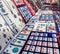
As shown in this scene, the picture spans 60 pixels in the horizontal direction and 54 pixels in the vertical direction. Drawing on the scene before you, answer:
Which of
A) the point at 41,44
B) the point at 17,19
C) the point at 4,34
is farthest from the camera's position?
the point at 17,19

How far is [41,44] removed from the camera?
93 centimetres

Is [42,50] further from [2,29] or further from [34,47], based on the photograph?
[2,29]

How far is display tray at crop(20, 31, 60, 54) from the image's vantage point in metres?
0.84

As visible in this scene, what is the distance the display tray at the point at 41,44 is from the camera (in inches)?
33.1

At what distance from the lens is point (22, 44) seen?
94 centimetres

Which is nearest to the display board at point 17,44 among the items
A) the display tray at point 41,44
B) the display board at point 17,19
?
the display tray at point 41,44

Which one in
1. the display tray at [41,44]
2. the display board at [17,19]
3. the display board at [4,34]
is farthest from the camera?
the display board at [17,19]

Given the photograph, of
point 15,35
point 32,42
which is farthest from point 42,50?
point 15,35

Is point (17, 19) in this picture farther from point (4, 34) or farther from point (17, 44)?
point (17, 44)

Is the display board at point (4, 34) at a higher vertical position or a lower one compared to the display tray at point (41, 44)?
higher

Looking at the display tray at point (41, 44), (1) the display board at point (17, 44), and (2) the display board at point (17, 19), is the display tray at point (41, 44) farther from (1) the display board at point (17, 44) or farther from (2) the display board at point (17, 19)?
(2) the display board at point (17, 19)

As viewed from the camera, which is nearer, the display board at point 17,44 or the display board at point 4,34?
the display board at point 17,44

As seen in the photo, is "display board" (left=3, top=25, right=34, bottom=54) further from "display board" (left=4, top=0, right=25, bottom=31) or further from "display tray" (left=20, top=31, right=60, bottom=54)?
"display board" (left=4, top=0, right=25, bottom=31)

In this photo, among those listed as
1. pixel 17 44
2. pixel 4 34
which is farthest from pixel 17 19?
pixel 17 44
